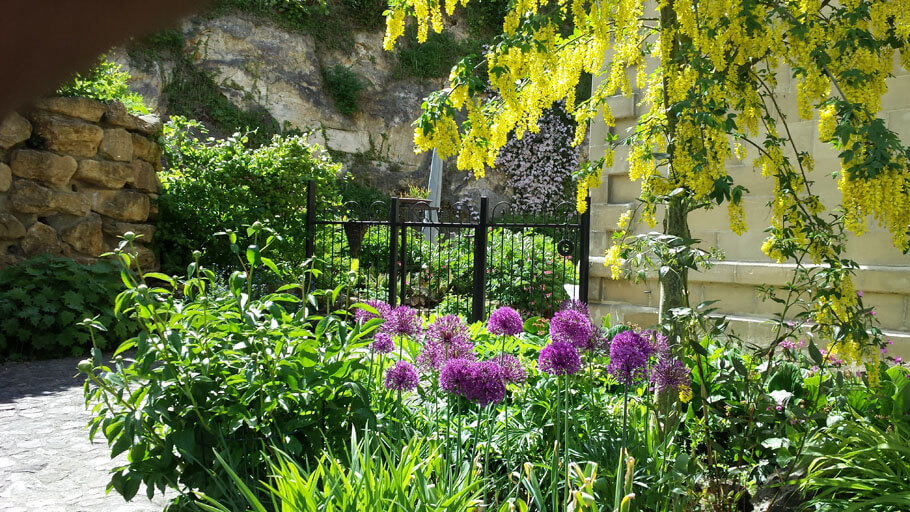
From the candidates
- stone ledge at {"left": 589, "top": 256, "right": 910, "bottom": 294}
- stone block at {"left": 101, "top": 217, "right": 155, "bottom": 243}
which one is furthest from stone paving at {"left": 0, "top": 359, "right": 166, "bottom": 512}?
stone ledge at {"left": 589, "top": 256, "right": 910, "bottom": 294}

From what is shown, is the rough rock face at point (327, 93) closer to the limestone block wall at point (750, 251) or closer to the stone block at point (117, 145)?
the stone block at point (117, 145)

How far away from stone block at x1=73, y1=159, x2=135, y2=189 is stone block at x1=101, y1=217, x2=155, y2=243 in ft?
1.18

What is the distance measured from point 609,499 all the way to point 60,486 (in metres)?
2.46

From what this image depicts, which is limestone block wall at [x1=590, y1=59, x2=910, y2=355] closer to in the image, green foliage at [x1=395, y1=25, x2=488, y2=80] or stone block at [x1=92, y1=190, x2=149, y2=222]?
stone block at [x1=92, y1=190, x2=149, y2=222]

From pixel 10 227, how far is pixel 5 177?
19.7 inches

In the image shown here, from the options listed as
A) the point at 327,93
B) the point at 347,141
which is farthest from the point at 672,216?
the point at 327,93

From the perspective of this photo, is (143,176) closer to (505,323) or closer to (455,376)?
(505,323)

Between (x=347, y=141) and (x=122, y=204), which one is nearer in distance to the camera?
(x=122, y=204)

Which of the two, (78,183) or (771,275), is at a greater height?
(78,183)

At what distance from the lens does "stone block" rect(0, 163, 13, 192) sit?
19.5ft

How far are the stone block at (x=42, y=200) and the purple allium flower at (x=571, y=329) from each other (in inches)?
223

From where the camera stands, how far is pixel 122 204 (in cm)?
693

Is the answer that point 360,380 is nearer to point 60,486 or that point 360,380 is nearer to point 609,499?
point 609,499

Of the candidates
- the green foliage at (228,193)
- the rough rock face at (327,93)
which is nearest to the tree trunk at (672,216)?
the green foliage at (228,193)
